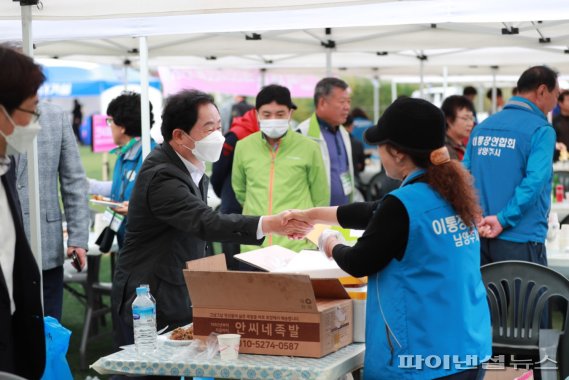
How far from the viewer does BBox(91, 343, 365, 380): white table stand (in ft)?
9.17

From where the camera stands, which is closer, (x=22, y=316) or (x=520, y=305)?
(x=22, y=316)

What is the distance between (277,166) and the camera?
5.43 m

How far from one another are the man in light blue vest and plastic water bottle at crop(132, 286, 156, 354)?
2465 mm

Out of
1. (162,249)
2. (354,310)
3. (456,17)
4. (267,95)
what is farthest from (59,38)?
(354,310)

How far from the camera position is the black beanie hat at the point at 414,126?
Result: 2.79m

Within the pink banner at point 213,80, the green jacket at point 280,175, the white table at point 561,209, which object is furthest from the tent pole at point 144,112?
the pink banner at point 213,80

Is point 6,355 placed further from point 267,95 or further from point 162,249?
point 267,95

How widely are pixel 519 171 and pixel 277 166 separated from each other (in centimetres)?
147

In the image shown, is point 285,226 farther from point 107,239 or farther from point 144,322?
point 107,239

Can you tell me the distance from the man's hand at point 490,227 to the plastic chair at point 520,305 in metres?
0.63

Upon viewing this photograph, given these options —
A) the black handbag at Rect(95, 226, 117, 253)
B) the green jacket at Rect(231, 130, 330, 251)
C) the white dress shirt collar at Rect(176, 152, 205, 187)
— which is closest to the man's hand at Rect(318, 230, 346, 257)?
the white dress shirt collar at Rect(176, 152, 205, 187)

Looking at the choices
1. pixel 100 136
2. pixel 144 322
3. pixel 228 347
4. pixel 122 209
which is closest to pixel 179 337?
pixel 144 322

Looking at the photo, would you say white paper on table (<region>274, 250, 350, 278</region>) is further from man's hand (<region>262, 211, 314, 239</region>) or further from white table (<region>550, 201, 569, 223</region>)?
white table (<region>550, 201, 569, 223</region>)

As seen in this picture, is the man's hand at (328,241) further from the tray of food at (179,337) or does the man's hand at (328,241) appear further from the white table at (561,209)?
the white table at (561,209)
